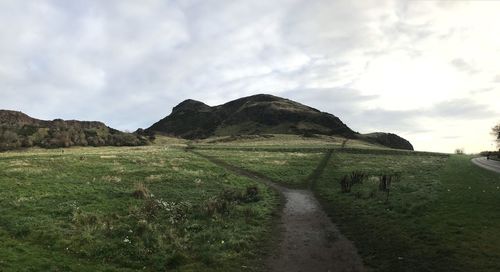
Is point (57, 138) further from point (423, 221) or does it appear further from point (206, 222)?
point (423, 221)

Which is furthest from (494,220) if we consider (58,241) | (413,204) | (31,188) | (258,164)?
(258,164)

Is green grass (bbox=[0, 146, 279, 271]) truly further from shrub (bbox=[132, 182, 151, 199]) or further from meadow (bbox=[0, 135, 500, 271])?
shrub (bbox=[132, 182, 151, 199])

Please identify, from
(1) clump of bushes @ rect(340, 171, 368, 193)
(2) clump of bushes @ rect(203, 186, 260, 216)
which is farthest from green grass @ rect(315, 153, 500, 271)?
(2) clump of bushes @ rect(203, 186, 260, 216)

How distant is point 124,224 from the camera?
1090 inches

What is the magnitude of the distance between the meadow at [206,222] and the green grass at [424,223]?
6 centimetres

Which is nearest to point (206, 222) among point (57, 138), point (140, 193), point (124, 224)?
point (124, 224)

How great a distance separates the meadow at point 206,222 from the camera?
21575mm

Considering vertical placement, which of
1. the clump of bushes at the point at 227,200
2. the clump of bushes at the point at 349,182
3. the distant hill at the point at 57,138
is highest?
the distant hill at the point at 57,138

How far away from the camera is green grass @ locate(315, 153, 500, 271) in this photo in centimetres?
2056

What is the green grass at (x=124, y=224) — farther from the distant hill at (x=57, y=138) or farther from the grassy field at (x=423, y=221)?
the distant hill at (x=57, y=138)

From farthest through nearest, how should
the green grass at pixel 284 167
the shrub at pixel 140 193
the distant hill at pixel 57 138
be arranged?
the distant hill at pixel 57 138 → the green grass at pixel 284 167 → the shrub at pixel 140 193

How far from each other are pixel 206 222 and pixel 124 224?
5.25 metres

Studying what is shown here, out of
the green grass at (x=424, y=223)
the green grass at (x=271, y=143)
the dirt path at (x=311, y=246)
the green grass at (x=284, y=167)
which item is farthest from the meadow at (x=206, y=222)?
the green grass at (x=271, y=143)

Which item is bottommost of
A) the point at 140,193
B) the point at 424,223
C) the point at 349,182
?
the point at 140,193
